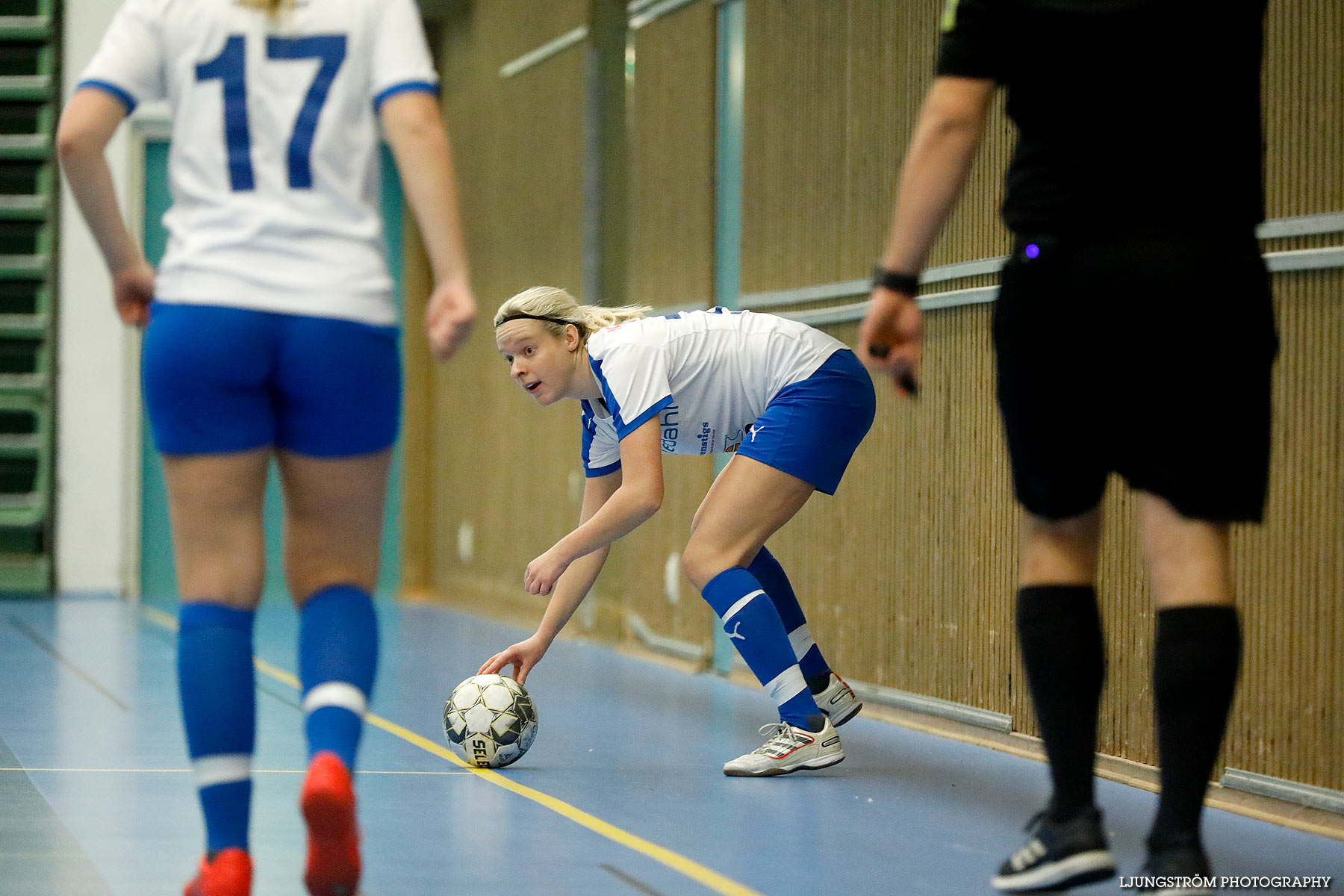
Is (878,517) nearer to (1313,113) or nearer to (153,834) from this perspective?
(1313,113)

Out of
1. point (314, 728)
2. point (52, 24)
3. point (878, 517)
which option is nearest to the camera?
point (314, 728)

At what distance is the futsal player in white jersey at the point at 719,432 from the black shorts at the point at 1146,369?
1.50 meters

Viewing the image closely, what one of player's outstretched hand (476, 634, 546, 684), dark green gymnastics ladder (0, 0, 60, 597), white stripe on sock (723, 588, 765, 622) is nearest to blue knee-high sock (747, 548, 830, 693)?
white stripe on sock (723, 588, 765, 622)

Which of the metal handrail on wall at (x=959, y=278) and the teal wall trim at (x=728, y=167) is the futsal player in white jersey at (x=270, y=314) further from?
the teal wall trim at (x=728, y=167)

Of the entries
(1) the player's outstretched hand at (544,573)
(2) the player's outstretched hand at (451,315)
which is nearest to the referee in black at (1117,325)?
(2) the player's outstretched hand at (451,315)

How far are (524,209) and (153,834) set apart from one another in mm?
6679

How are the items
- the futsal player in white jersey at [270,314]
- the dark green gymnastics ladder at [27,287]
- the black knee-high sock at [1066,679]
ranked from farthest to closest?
1. the dark green gymnastics ladder at [27,287]
2. the black knee-high sock at [1066,679]
3. the futsal player in white jersey at [270,314]

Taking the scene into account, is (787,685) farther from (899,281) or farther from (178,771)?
(899,281)

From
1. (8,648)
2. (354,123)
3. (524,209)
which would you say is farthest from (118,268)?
(524,209)

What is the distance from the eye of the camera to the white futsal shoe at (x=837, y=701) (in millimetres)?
4445

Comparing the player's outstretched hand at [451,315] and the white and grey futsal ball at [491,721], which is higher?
the player's outstretched hand at [451,315]

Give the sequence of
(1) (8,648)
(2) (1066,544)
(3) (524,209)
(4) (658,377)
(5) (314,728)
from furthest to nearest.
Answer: (3) (524,209) → (1) (8,648) → (4) (658,377) → (2) (1066,544) → (5) (314,728)

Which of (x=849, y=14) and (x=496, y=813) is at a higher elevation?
(x=849, y=14)

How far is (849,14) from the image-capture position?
18.5ft
